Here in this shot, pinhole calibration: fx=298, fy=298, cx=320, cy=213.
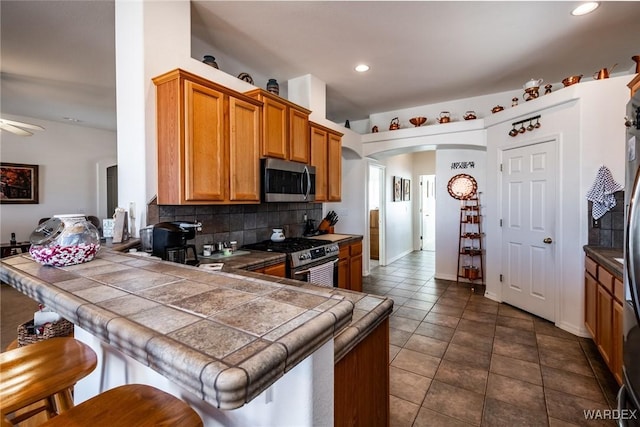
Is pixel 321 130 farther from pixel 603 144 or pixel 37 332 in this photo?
pixel 37 332

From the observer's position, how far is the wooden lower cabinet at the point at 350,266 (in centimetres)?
355

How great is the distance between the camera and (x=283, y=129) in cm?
307

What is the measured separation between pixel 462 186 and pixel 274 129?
10.9 ft

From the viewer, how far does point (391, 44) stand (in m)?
3.05

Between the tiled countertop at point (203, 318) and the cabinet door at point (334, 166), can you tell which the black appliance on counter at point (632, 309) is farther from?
the cabinet door at point (334, 166)

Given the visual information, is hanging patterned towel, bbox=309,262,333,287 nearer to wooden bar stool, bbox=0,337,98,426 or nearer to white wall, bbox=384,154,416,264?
wooden bar stool, bbox=0,337,98,426

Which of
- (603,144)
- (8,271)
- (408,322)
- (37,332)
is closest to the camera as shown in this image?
(8,271)

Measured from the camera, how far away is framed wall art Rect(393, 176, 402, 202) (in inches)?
250

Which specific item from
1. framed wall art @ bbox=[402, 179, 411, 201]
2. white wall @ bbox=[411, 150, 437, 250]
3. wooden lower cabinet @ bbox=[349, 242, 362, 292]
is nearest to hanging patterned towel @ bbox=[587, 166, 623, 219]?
wooden lower cabinet @ bbox=[349, 242, 362, 292]

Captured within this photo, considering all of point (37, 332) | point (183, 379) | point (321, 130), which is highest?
point (321, 130)

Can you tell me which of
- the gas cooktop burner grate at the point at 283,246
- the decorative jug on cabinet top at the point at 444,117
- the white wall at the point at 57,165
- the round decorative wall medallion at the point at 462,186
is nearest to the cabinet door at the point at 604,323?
the gas cooktop burner grate at the point at 283,246

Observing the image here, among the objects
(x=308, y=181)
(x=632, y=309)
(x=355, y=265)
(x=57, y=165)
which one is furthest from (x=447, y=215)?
(x=57, y=165)

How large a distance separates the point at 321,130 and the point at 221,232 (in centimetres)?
179

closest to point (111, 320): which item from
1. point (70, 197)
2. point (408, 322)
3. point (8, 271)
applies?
point (8, 271)
